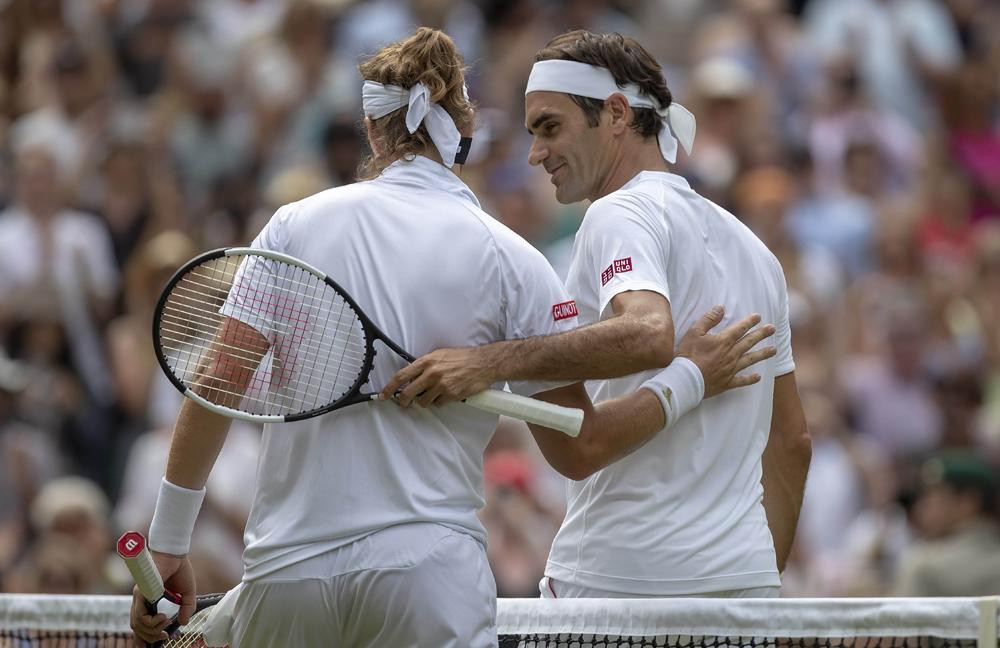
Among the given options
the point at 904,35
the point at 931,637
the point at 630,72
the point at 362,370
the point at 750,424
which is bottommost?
the point at 904,35

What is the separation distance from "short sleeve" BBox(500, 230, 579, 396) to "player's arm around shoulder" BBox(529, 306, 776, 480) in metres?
0.15

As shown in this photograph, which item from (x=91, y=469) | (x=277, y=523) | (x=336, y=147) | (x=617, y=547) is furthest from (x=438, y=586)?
(x=336, y=147)

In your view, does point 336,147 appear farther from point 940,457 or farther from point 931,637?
point 931,637

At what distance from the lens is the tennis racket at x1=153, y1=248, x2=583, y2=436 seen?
4.09 metres

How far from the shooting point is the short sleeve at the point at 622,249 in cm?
441

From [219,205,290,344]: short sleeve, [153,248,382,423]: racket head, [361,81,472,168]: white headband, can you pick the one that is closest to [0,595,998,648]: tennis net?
[153,248,382,423]: racket head

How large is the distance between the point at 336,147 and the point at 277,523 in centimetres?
636

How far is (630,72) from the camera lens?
16.2ft

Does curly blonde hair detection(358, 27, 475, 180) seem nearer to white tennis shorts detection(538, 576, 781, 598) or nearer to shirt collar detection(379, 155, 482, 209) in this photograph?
shirt collar detection(379, 155, 482, 209)

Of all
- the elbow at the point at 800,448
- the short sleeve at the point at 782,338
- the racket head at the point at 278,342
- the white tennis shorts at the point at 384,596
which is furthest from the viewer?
the elbow at the point at 800,448

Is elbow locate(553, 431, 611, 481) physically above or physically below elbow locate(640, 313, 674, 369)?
below

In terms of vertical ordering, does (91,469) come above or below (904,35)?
below

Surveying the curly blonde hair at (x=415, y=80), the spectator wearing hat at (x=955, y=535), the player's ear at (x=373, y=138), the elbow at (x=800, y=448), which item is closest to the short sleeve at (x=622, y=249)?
the curly blonde hair at (x=415, y=80)

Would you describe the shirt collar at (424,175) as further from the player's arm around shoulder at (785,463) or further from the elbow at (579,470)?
the player's arm around shoulder at (785,463)
